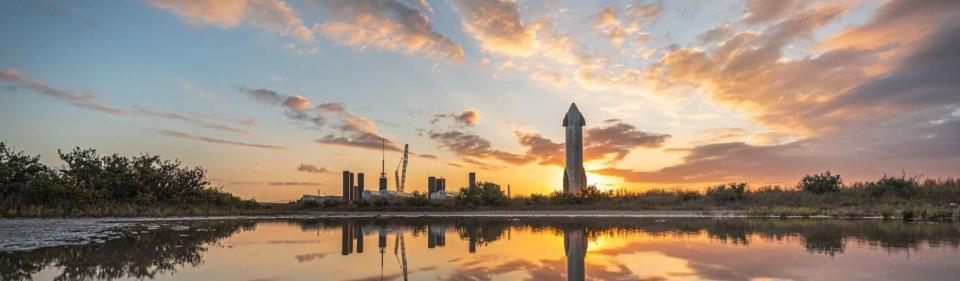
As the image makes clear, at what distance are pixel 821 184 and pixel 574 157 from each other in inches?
748

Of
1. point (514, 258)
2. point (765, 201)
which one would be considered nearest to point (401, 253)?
point (514, 258)

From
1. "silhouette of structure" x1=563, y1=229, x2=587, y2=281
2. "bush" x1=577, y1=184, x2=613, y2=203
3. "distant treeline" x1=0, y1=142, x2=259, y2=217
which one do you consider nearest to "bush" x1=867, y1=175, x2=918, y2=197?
"bush" x1=577, y1=184, x2=613, y2=203

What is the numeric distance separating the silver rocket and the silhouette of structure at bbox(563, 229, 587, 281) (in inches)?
1322

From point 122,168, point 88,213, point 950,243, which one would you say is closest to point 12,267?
point 950,243

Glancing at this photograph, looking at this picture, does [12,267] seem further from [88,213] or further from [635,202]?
[635,202]

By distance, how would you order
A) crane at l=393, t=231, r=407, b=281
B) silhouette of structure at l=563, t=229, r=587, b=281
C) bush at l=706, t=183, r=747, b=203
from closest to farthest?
silhouette of structure at l=563, t=229, r=587, b=281 < crane at l=393, t=231, r=407, b=281 < bush at l=706, t=183, r=747, b=203

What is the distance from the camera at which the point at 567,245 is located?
11.6 m

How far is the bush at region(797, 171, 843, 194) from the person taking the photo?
111ft

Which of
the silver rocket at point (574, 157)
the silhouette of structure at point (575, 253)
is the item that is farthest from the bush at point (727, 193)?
the silhouette of structure at point (575, 253)

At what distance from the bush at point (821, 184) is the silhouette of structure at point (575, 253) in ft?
88.1

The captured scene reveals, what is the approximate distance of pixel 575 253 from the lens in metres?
10.1

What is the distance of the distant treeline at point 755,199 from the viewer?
2603 centimetres

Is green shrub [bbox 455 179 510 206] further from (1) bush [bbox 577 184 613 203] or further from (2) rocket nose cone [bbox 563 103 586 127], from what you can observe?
(2) rocket nose cone [bbox 563 103 586 127]

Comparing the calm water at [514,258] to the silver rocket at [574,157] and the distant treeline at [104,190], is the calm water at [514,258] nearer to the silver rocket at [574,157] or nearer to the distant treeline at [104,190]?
the distant treeline at [104,190]
